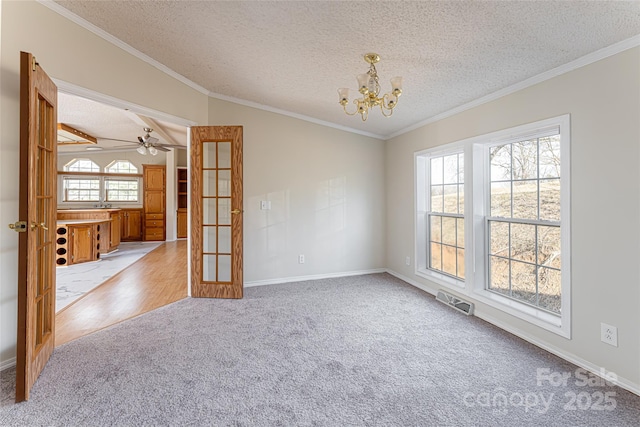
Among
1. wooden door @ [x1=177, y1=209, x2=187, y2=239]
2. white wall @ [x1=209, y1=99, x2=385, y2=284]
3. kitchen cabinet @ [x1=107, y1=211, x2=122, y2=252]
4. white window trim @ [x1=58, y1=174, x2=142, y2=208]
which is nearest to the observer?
white wall @ [x1=209, y1=99, x2=385, y2=284]

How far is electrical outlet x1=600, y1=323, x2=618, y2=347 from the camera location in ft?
6.09

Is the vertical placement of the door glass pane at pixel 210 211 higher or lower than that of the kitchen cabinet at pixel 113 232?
higher

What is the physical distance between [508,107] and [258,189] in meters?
3.02

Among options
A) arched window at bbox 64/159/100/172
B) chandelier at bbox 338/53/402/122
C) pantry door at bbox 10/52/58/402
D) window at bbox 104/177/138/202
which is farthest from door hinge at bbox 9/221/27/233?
arched window at bbox 64/159/100/172

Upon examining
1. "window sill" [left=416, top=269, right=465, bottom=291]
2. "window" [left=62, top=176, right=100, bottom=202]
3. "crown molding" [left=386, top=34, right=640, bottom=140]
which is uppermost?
"crown molding" [left=386, top=34, right=640, bottom=140]

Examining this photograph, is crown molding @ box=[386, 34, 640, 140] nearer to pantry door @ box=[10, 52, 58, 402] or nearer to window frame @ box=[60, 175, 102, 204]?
pantry door @ box=[10, 52, 58, 402]

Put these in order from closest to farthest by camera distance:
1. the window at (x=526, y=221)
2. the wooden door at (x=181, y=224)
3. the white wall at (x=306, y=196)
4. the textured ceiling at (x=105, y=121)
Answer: the window at (x=526, y=221) < the white wall at (x=306, y=196) < the textured ceiling at (x=105, y=121) < the wooden door at (x=181, y=224)

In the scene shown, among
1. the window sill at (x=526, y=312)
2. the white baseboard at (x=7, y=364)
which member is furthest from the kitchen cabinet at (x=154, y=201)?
the window sill at (x=526, y=312)

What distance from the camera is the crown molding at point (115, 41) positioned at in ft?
6.97

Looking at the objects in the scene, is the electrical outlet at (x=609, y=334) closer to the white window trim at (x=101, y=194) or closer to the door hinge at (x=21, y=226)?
the door hinge at (x=21, y=226)

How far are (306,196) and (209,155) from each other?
145cm

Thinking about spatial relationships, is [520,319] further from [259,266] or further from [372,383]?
[259,266]

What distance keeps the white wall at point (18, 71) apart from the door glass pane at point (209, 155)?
3.27ft

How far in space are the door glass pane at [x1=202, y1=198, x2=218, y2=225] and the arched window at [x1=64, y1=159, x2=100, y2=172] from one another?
7151mm
